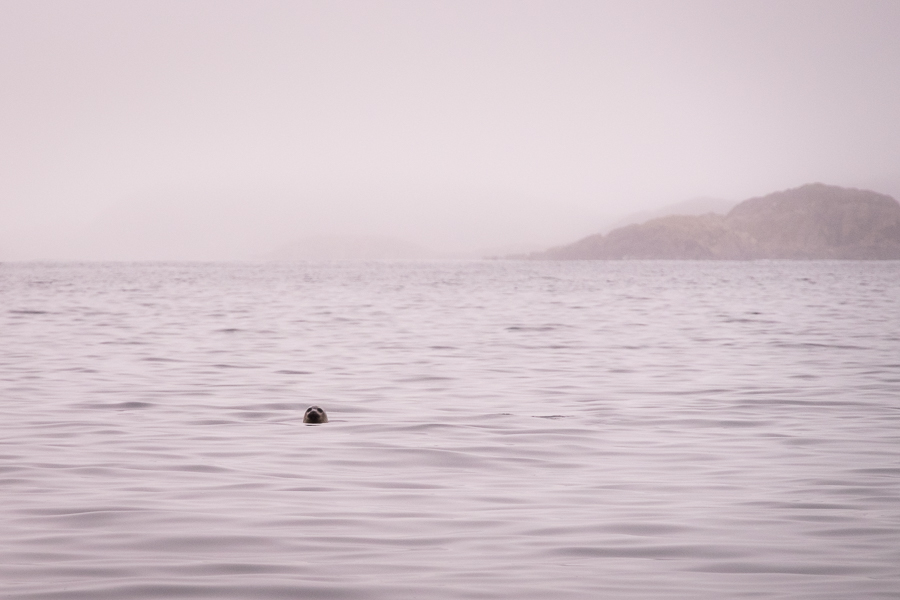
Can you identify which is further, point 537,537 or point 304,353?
point 304,353

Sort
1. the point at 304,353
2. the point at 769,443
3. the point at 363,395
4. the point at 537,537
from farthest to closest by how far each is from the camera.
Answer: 1. the point at 304,353
2. the point at 363,395
3. the point at 769,443
4. the point at 537,537

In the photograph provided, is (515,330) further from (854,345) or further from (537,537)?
(537,537)

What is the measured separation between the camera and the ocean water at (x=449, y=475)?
7367 millimetres

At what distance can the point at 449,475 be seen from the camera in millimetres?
11227

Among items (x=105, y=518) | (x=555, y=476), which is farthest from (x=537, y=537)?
(x=105, y=518)

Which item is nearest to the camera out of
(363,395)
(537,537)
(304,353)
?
(537,537)

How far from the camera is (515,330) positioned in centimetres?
3731

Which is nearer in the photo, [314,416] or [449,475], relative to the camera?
[449,475]

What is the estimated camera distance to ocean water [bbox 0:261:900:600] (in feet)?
24.2

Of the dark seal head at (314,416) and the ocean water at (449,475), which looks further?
the dark seal head at (314,416)

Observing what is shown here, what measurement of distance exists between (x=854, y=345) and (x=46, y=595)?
2665 centimetres

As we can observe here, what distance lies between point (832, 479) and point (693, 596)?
15.6 ft

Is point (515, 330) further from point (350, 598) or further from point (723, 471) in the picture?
point (350, 598)

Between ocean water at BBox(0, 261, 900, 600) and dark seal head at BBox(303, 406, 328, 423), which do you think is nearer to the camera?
ocean water at BBox(0, 261, 900, 600)
